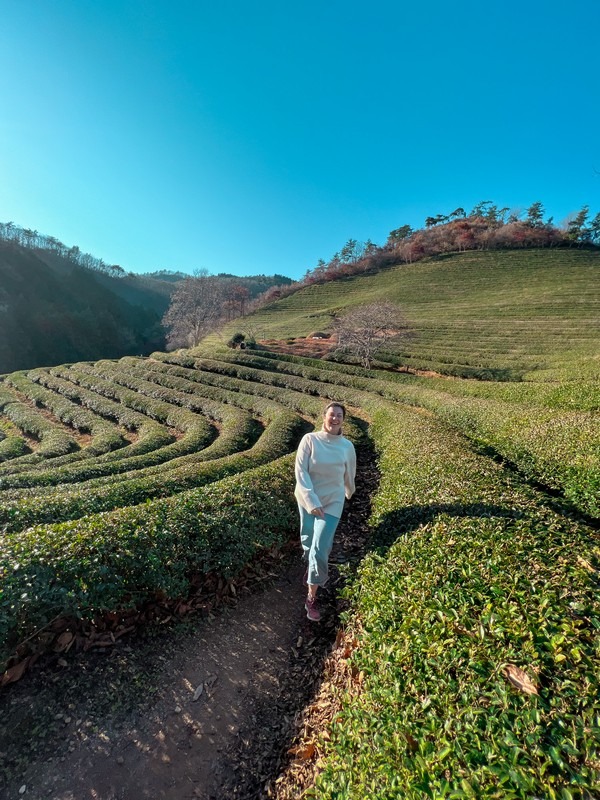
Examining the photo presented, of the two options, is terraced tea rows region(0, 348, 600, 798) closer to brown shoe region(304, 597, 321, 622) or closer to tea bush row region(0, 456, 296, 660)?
tea bush row region(0, 456, 296, 660)

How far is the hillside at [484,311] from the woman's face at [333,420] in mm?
22700

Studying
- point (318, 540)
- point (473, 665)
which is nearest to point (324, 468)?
point (318, 540)

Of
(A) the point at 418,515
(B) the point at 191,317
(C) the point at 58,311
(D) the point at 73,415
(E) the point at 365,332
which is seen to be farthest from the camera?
(C) the point at 58,311

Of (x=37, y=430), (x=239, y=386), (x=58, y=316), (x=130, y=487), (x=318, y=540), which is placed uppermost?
(x=58, y=316)

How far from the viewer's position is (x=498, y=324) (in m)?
45.3

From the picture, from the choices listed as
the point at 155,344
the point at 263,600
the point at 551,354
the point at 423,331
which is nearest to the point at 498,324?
the point at 423,331

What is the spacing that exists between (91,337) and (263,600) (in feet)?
313

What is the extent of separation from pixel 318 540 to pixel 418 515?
188cm

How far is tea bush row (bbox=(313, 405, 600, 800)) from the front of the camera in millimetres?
2152

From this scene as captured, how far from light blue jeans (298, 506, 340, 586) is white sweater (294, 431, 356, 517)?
174 mm

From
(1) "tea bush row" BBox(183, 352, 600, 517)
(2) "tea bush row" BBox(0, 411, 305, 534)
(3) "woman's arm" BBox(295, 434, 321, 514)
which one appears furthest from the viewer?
(1) "tea bush row" BBox(183, 352, 600, 517)

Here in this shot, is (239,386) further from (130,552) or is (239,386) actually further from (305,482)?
(305,482)

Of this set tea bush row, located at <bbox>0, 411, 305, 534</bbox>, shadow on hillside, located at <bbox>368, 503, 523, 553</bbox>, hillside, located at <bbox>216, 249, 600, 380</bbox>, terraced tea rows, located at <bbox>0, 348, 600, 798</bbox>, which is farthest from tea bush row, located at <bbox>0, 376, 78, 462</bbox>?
hillside, located at <bbox>216, 249, 600, 380</bbox>

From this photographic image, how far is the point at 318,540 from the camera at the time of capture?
5102 millimetres
